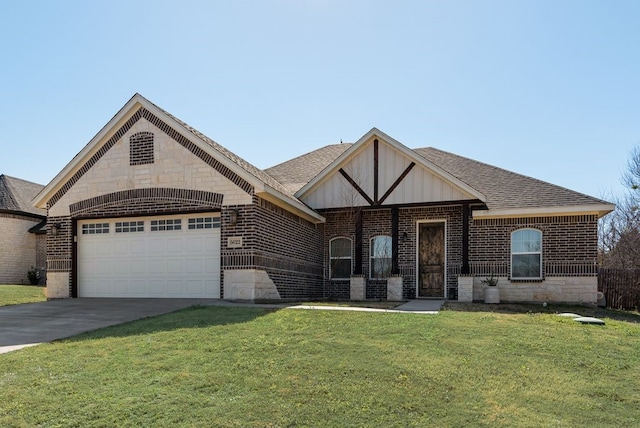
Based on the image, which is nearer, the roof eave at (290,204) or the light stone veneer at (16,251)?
the roof eave at (290,204)

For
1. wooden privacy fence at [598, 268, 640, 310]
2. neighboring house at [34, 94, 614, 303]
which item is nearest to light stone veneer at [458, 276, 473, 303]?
neighboring house at [34, 94, 614, 303]

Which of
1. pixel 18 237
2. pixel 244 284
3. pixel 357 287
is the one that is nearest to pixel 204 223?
pixel 244 284

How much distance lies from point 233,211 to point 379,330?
620cm

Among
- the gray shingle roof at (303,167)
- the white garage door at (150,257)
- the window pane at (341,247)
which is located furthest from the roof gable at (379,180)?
the white garage door at (150,257)

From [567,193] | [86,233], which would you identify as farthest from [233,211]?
[567,193]

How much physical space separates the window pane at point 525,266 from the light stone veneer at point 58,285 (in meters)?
14.3

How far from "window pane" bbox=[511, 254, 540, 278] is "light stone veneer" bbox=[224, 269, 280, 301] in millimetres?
8511

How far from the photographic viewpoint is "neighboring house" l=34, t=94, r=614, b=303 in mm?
13500

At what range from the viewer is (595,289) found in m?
15.1

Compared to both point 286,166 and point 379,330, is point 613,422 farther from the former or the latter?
point 286,166

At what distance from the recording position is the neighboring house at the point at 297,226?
13500mm

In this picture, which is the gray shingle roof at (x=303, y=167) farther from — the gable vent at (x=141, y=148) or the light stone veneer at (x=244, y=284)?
the light stone veneer at (x=244, y=284)

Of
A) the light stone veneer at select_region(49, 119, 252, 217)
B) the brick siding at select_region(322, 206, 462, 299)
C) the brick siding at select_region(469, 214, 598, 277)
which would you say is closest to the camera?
the light stone veneer at select_region(49, 119, 252, 217)

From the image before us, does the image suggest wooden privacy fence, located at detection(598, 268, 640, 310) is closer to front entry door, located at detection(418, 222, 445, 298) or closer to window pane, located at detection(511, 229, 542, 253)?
window pane, located at detection(511, 229, 542, 253)
